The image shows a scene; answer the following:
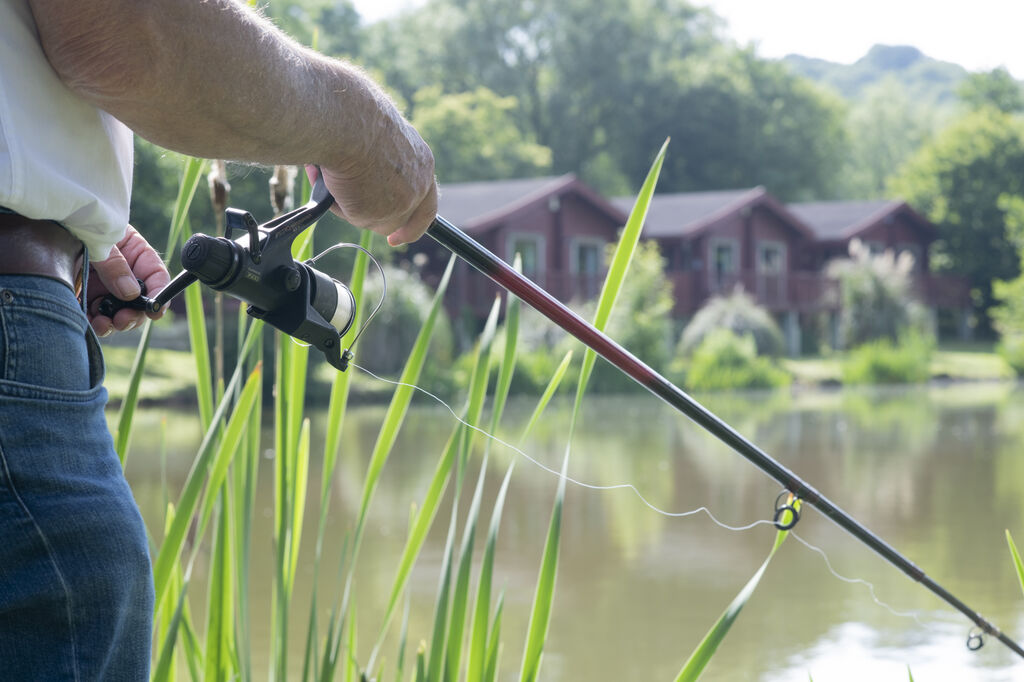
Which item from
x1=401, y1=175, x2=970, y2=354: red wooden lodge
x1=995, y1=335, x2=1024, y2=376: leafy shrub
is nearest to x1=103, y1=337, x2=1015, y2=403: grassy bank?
x1=995, y1=335, x2=1024, y2=376: leafy shrub

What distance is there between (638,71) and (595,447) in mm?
37453

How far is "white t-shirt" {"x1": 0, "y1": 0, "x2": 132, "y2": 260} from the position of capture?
925 millimetres

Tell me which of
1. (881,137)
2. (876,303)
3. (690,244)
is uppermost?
(881,137)

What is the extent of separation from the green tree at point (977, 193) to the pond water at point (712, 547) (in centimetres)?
1919

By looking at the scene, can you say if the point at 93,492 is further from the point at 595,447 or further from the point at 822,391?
the point at 822,391

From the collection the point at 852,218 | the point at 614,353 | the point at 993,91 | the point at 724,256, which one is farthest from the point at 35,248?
the point at 993,91

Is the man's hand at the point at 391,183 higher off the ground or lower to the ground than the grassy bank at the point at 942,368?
higher

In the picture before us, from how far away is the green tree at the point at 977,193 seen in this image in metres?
29.1

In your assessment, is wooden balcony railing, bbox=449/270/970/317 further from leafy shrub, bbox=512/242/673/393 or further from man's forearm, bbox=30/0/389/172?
man's forearm, bbox=30/0/389/172

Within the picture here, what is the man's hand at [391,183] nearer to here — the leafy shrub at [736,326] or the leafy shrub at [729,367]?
the leafy shrub at [729,367]

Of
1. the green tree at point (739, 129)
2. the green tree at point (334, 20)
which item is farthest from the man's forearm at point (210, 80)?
the green tree at point (739, 129)

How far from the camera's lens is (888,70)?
172375 millimetres

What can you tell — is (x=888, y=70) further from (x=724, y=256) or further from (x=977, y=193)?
(x=724, y=256)

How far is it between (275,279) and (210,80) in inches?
8.1
